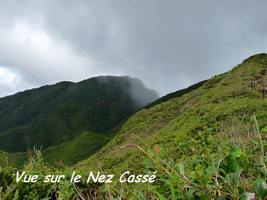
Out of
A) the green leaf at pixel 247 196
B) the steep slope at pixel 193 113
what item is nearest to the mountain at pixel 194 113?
the steep slope at pixel 193 113

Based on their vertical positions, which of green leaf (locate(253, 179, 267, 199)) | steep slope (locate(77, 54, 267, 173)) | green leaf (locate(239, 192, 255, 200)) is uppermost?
steep slope (locate(77, 54, 267, 173))

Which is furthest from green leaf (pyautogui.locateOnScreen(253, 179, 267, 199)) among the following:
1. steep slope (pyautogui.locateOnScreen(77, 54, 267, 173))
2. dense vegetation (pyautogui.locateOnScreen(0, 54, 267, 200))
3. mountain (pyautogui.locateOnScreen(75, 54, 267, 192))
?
steep slope (pyautogui.locateOnScreen(77, 54, 267, 173))

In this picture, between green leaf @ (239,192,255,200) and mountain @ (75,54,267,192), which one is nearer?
green leaf @ (239,192,255,200)

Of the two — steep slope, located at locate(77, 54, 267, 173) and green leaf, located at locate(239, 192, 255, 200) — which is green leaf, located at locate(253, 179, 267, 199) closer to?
green leaf, located at locate(239, 192, 255, 200)

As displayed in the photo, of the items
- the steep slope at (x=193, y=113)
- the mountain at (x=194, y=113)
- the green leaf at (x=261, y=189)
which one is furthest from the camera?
the steep slope at (x=193, y=113)

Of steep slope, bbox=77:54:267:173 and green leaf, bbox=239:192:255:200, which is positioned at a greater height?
steep slope, bbox=77:54:267:173

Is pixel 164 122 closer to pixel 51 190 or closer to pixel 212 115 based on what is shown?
pixel 212 115

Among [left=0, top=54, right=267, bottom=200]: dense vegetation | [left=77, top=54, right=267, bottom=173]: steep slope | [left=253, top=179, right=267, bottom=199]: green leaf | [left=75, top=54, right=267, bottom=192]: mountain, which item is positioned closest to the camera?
[left=253, top=179, right=267, bottom=199]: green leaf

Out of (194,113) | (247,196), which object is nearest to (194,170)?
(247,196)

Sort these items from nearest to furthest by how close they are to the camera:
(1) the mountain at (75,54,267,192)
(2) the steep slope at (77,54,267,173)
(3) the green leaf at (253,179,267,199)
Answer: (3) the green leaf at (253,179,267,199) → (1) the mountain at (75,54,267,192) → (2) the steep slope at (77,54,267,173)

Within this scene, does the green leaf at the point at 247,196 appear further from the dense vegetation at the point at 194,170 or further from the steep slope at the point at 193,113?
the steep slope at the point at 193,113

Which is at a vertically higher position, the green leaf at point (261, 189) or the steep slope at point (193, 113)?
the steep slope at point (193, 113)

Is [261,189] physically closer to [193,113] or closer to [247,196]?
A: [247,196]

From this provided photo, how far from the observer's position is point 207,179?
9.59 feet
